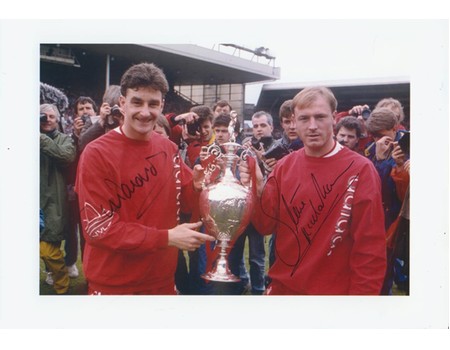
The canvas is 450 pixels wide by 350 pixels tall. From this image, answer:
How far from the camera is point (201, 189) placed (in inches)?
108

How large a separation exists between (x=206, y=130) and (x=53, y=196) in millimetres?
885

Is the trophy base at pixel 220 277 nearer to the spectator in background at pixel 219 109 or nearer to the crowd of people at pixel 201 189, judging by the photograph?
the crowd of people at pixel 201 189

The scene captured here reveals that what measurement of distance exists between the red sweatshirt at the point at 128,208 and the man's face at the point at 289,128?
546 mm

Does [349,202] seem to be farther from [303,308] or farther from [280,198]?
[303,308]

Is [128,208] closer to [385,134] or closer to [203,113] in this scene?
[203,113]

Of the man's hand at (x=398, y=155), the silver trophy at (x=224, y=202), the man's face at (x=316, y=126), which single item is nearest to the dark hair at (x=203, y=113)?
the silver trophy at (x=224, y=202)

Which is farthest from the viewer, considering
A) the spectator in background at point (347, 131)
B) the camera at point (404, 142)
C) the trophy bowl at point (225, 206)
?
the camera at point (404, 142)

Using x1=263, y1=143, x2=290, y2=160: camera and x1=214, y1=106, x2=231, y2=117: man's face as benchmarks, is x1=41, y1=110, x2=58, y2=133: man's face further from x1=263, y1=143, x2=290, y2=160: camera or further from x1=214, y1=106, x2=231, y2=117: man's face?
x1=263, y1=143, x2=290, y2=160: camera

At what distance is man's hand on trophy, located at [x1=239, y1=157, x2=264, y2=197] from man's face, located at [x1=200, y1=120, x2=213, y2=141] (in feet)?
0.75

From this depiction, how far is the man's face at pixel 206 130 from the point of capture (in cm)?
280

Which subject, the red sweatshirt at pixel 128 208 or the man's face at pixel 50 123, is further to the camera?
the man's face at pixel 50 123

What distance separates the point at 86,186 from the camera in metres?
2.65

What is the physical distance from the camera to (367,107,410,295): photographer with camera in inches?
110
